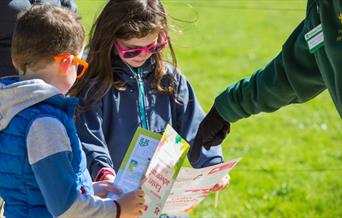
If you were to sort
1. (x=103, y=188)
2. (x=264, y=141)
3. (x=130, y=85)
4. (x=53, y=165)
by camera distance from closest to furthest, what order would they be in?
(x=53, y=165), (x=103, y=188), (x=130, y=85), (x=264, y=141)

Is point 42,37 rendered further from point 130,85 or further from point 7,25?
point 7,25

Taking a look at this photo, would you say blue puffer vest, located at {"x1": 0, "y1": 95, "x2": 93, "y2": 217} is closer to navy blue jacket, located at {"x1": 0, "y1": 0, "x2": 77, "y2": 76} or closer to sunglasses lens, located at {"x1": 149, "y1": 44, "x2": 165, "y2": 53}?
sunglasses lens, located at {"x1": 149, "y1": 44, "x2": 165, "y2": 53}

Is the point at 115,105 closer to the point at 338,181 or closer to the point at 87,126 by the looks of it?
the point at 87,126

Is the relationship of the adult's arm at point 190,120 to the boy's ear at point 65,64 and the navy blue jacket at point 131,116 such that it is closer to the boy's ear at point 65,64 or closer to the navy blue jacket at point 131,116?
the navy blue jacket at point 131,116

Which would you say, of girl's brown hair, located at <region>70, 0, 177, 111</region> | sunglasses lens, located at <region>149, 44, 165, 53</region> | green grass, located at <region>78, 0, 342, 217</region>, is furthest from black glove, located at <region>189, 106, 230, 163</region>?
green grass, located at <region>78, 0, 342, 217</region>

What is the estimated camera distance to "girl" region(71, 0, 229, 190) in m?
3.50

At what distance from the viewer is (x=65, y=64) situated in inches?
105

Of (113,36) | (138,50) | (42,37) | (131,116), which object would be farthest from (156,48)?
(42,37)

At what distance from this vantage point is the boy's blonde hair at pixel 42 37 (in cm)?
262

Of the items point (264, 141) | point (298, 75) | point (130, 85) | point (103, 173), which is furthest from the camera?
point (264, 141)

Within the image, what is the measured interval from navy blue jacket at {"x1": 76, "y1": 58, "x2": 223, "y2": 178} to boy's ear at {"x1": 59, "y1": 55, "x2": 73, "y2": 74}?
75 cm

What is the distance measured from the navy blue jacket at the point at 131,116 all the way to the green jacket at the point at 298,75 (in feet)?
0.64

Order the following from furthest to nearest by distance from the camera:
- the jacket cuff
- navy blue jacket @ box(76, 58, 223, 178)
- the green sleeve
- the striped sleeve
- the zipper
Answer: the zipper, navy blue jacket @ box(76, 58, 223, 178), the jacket cuff, the green sleeve, the striped sleeve

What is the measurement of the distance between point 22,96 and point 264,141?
4.84 meters
